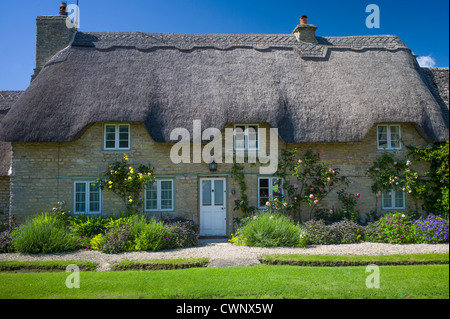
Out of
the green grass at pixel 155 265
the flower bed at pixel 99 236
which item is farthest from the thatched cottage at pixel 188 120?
the green grass at pixel 155 265

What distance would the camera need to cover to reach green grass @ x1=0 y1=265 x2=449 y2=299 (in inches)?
231

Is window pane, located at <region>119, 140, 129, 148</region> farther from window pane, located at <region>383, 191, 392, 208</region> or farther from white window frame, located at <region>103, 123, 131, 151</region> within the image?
window pane, located at <region>383, 191, 392, 208</region>

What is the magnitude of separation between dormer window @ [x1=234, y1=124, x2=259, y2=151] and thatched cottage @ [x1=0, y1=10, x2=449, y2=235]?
0.12 ft

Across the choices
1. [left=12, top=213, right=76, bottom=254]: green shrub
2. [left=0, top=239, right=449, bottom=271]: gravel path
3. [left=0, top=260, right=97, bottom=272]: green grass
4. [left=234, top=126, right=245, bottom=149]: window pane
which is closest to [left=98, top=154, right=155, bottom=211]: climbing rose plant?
[left=12, top=213, right=76, bottom=254]: green shrub

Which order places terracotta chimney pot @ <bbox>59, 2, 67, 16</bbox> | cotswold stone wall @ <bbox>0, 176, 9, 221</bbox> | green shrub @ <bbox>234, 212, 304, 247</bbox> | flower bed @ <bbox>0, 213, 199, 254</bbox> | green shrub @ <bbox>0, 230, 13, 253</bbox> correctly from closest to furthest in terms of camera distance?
flower bed @ <bbox>0, 213, 199, 254</bbox>, green shrub @ <bbox>0, 230, 13, 253</bbox>, green shrub @ <bbox>234, 212, 304, 247</bbox>, cotswold stone wall @ <bbox>0, 176, 9, 221</bbox>, terracotta chimney pot @ <bbox>59, 2, 67, 16</bbox>

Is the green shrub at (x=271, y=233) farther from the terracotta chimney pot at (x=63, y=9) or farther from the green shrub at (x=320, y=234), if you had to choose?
the terracotta chimney pot at (x=63, y=9)

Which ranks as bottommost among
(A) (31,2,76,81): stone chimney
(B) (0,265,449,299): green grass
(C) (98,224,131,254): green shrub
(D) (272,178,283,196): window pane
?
(B) (0,265,449,299): green grass

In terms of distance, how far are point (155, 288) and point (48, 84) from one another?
886 cm

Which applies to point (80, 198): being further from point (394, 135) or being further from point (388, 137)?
point (394, 135)

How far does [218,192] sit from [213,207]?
1.80 feet

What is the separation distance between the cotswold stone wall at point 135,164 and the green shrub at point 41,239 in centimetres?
160

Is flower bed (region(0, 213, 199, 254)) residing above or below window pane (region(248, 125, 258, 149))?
below

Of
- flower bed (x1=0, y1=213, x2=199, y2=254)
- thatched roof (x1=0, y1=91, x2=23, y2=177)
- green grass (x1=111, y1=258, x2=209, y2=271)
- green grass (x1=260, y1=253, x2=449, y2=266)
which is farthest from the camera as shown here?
thatched roof (x1=0, y1=91, x2=23, y2=177)

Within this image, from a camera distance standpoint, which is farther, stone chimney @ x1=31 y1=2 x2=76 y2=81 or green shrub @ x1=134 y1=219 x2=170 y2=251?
stone chimney @ x1=31 y1=2 x2=76 y2=81
